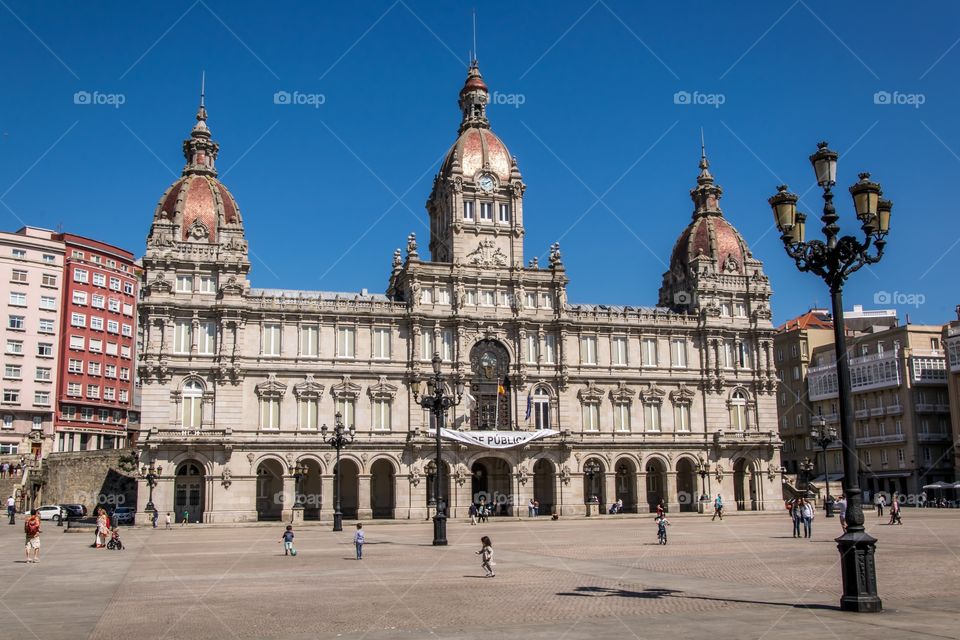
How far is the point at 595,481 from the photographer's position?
76.4m

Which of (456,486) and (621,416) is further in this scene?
(621,416)

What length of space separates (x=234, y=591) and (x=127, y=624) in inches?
208

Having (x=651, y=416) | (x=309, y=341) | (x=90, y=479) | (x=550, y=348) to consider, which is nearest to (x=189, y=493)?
(x=309, y=341)

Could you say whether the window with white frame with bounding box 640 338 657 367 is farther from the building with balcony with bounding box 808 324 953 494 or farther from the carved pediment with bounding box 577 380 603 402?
the building with balcony with bounding box 808 324 953 494

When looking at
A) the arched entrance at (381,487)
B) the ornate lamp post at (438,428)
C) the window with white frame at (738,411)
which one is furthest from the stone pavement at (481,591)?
the window with white frame at (738,411)

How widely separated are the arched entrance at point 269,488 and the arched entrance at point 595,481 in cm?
2333

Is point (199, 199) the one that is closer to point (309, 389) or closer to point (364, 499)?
point (309, 389)

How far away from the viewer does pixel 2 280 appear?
91625 millimetres

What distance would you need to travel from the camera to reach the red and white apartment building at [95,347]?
95.3m

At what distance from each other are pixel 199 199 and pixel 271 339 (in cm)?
1202

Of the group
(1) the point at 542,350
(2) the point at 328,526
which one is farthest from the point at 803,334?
(2) the point at 328,526

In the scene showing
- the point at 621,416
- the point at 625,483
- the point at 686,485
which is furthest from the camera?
the point at 686,485

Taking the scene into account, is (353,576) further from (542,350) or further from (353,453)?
(542,350)

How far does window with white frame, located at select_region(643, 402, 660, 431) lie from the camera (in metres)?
76.8
